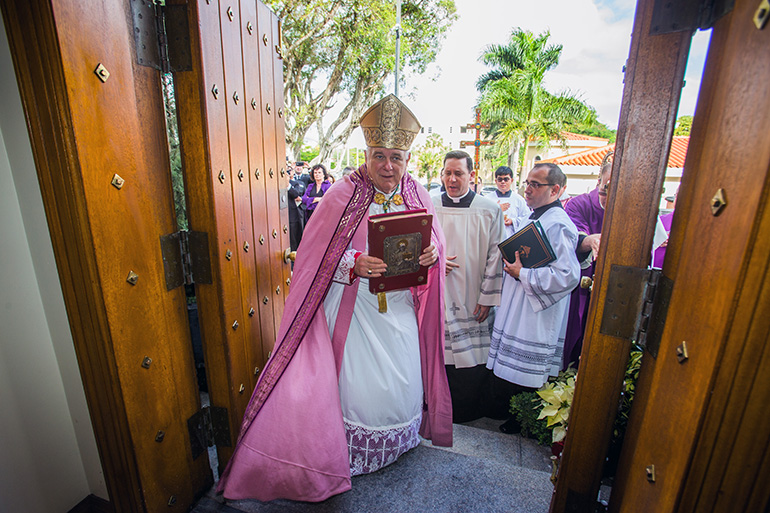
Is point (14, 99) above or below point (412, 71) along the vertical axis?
below

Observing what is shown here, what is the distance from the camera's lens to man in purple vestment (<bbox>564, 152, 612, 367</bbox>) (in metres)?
3.17

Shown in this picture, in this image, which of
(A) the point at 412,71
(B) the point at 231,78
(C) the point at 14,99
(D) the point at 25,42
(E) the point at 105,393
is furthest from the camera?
(A) the point at 412,71

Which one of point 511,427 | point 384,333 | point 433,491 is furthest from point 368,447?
point 511,427

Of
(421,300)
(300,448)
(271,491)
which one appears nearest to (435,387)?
(421,300)

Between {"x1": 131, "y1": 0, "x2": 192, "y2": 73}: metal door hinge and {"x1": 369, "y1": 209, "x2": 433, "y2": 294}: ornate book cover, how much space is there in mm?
962

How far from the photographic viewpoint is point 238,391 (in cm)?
179

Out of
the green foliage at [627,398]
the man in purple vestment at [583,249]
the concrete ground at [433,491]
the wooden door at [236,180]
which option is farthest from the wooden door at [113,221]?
the man in purple vestment at [583,249]

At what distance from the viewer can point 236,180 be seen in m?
1.68

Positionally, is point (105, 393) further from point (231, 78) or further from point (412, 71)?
point (412, 71)

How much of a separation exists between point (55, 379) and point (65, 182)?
0.80 meters

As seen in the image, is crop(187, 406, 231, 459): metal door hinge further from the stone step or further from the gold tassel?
the stone step

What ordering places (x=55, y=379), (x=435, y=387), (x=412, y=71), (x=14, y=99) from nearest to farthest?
(x=14, y=99) < (x=55, y=379) < (x=435, y=387) < (x=412, y=71)

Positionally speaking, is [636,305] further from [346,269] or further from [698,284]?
[346,269]

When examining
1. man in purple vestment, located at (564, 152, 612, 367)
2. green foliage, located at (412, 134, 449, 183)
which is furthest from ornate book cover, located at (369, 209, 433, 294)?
green foliage, located at (412, 134, 449, 183)
